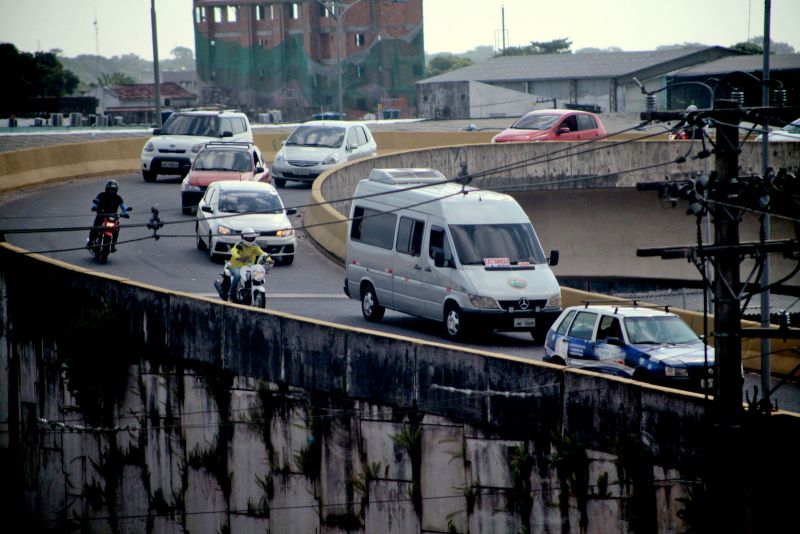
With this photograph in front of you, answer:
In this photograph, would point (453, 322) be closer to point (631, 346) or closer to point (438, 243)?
point (438, 243)

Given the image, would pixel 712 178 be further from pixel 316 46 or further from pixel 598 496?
pixel 316 46

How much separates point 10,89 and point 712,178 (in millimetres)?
98261

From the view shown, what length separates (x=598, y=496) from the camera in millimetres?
12758

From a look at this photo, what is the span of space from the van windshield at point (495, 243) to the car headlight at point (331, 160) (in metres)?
17.3

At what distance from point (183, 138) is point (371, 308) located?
1813 cm

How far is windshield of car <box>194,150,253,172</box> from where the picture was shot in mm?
33031

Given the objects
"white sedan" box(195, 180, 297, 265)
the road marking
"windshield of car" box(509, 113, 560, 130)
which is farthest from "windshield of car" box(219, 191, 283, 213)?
"windshield of car" box(509, 113, 560, 130)

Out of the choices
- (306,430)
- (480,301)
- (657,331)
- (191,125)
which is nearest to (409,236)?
(480,301)

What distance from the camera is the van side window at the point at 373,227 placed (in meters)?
22.2

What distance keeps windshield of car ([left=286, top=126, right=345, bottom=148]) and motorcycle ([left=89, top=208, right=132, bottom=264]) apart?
1326 centimetres

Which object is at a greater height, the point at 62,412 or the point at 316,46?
the point at 316,46

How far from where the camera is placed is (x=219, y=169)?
108 feet

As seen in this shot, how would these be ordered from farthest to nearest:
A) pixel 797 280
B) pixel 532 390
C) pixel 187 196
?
pixel 797 280
pixel 187 196
pixel 532 390

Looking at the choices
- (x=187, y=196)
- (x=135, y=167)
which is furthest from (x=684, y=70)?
(x=187, y=196)
